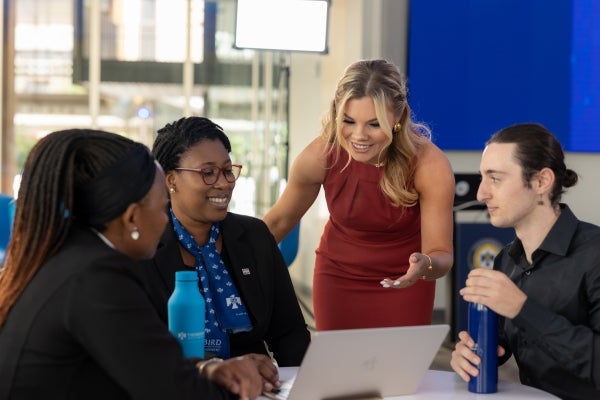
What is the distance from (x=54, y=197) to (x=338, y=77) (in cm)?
605

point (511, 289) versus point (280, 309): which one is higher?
point (511, 289)

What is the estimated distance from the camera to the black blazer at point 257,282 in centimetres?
229

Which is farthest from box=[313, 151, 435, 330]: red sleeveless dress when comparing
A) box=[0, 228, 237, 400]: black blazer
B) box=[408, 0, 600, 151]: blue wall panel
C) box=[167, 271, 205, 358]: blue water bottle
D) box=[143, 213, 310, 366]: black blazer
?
box=[408, 0, 600, 151]: blue wall panel

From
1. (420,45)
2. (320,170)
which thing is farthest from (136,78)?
(320,170)

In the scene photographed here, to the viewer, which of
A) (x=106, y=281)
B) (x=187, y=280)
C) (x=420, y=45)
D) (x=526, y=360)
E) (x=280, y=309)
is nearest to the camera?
(x=106, y=281)

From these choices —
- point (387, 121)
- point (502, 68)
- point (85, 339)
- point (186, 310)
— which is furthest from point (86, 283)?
point (502, 68)

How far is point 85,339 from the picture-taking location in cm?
143

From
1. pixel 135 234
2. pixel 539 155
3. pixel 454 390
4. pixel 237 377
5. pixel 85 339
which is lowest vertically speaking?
pixel 454 390

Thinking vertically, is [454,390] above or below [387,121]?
below

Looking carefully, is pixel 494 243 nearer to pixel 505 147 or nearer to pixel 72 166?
pixel 505 147

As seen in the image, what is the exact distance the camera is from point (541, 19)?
6.72 m

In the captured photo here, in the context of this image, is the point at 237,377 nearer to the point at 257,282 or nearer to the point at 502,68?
the point at 257,282

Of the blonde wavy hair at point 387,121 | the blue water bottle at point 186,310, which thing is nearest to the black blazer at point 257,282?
the blue water bottle at point 186,310

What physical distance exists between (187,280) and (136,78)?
7328mm
